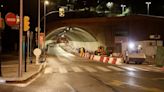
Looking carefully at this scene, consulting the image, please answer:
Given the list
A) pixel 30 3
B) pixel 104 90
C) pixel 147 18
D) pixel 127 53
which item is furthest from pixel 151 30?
pixel 104 90

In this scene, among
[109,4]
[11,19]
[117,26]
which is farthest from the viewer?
[109,4]

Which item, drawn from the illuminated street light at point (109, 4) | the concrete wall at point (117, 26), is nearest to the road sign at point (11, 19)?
the concrete wall at point (117, 26)

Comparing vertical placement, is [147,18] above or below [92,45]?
above

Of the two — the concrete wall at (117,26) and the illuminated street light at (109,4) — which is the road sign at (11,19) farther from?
the illuminated street light at (109,4)

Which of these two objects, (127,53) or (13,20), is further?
(127,53)

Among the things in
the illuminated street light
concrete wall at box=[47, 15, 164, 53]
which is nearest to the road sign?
concrete wall at box=[47, 15, 164, 53]

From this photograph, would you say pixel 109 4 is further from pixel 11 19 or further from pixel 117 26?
pixel 11 19

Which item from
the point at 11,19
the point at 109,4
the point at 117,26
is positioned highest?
the point at 109,4

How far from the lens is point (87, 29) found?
6925cm

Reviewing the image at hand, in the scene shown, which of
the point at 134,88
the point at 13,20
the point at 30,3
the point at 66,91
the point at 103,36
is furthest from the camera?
the point at 30,3

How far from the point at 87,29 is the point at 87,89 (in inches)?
2130

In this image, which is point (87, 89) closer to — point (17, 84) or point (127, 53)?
point (17, 84)

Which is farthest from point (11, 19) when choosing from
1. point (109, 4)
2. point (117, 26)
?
point (109, 4)

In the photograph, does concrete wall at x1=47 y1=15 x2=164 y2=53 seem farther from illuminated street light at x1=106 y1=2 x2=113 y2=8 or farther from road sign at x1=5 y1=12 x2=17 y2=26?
road sign at x1=5 y1=12 x2=17 y2=26
